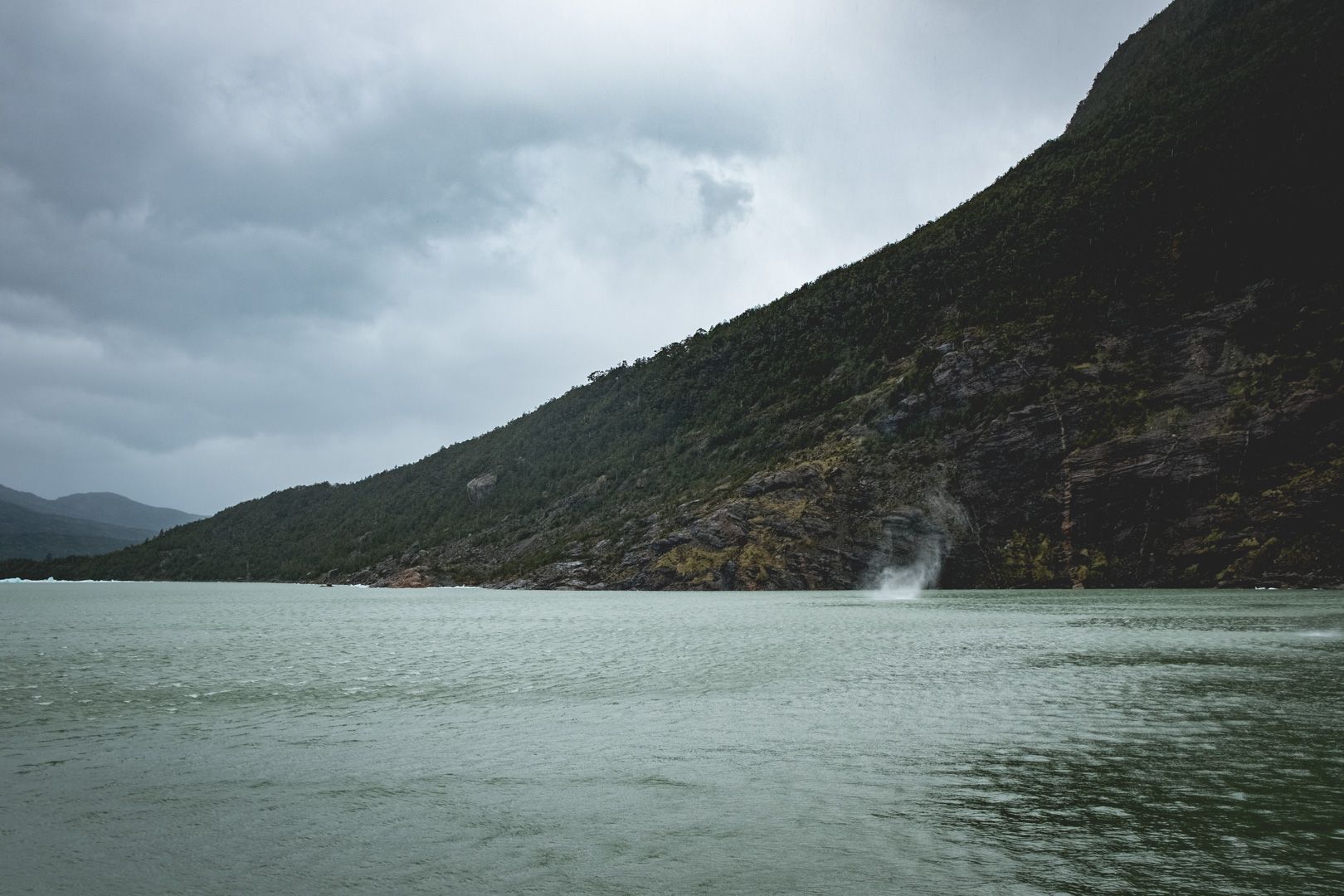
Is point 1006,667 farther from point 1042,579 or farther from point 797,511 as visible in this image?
point 797,511

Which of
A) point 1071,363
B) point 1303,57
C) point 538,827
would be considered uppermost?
point 1303,57

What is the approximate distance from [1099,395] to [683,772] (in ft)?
436

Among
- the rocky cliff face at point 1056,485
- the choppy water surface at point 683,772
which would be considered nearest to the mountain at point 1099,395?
the rocky cliff face at point 1056,485

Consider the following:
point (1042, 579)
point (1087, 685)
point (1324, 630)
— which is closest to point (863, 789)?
point (1087, 685)

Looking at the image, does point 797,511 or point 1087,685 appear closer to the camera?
point 1087,685

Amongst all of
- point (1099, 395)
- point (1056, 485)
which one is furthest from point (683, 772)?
point (1099, 395)

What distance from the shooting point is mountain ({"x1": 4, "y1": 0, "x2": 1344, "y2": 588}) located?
A: 117500mm

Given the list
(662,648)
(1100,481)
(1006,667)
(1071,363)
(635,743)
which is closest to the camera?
(635,743)

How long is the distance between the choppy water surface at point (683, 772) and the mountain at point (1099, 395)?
84.4 metres

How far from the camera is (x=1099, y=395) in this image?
13488 centimetres

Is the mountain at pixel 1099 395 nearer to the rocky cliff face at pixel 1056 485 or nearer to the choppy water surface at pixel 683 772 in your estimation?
the rocky cliff face at pixel 1056 485

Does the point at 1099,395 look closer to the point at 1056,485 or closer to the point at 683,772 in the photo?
the point at 1056,485

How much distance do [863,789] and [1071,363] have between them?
140293mm

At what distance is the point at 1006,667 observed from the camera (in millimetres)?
37719
